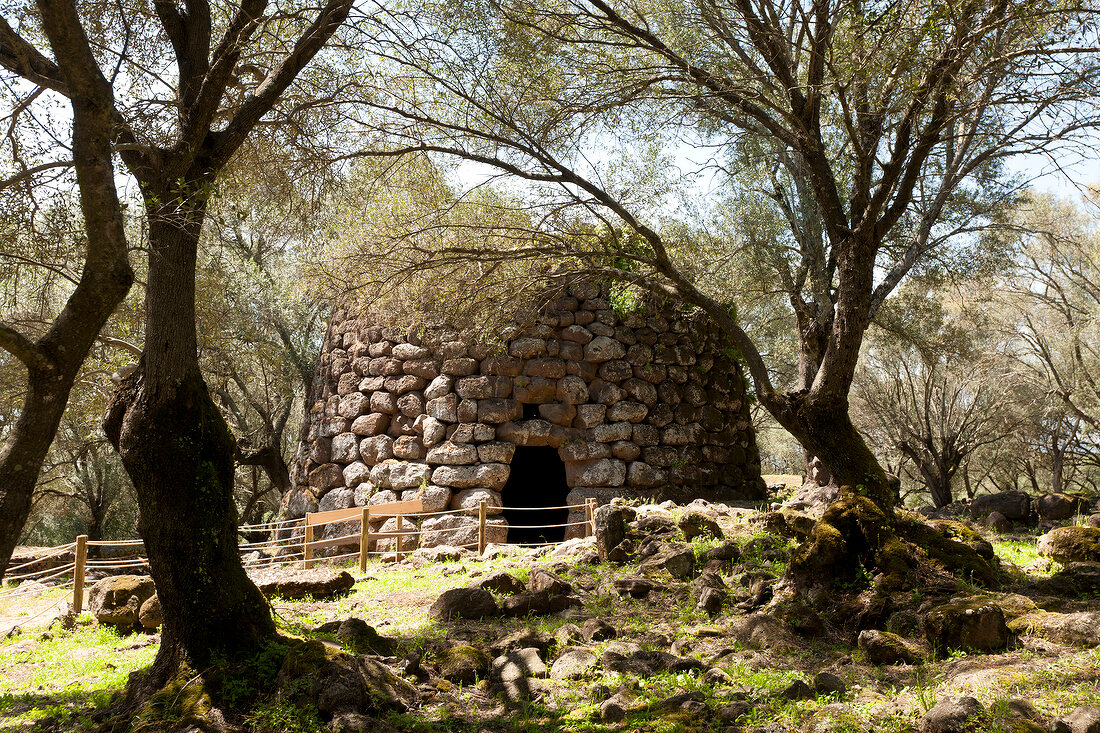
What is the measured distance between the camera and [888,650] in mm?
4988

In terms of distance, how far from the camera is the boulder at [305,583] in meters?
7.21

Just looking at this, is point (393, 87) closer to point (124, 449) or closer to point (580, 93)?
point (580, 93)

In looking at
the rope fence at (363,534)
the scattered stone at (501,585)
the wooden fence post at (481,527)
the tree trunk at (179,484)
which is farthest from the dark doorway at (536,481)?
the tree trunk at (179,484)

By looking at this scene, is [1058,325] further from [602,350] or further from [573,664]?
[573,664]

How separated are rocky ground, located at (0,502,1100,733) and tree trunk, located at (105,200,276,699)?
Answer: 54 centimetres

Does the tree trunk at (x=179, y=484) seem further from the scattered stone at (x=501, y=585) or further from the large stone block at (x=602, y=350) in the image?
the large stone block at (x=602, y=350)

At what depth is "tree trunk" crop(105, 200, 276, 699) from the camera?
15.1 feet

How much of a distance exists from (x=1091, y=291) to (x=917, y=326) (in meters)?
4.90

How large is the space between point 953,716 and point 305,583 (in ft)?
18.8

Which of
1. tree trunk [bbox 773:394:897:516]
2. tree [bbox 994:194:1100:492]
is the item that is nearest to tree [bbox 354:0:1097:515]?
tree trunk [bbox 773:394:897:516]

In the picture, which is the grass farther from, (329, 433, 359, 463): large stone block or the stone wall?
(329, 433, 359, 463): large stone block

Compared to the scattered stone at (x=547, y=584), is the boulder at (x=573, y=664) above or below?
below

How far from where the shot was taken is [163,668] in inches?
182

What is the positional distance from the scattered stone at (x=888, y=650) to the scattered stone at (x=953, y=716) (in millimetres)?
1147
